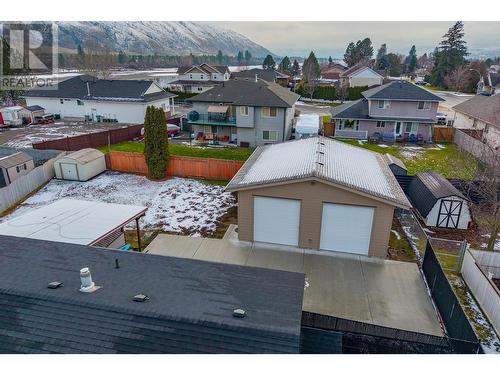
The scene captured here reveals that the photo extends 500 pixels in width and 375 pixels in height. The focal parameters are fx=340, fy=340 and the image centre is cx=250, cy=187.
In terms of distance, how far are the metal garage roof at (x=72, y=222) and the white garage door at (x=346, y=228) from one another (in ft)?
25.4

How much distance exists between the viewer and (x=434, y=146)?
107 ft

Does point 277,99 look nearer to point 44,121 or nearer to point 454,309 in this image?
point 454,309

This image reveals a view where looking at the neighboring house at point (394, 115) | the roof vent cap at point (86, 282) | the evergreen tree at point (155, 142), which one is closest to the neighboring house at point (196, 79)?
the neighboring house at point (394, 115)

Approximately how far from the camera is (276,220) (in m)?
14.8

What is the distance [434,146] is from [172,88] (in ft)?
152

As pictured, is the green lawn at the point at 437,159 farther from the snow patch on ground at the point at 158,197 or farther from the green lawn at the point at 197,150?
the snow patch on ground at the point at 158,197

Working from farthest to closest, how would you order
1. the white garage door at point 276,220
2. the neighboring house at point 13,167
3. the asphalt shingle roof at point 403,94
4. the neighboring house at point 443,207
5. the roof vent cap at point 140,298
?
the asphalt shingle roof at point 403,94 < the neighboring house at point 13,167 < the neighboring house at point 443,207 < the white garage door at point 276,220 < the roof vent cap at point 140,298

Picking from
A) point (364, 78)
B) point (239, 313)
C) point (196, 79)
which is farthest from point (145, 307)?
point (364, 78)

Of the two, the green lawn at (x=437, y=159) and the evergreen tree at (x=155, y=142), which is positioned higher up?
the evergreen tree at (x=155, y=142)

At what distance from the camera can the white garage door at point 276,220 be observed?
1445 cm

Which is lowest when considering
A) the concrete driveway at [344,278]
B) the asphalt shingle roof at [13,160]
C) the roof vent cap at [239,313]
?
the concrete driveway at [344,278]

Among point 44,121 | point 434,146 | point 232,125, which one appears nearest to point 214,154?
point 232,125

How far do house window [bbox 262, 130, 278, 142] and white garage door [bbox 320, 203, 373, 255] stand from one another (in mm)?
17891

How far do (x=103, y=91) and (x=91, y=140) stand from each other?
612 inches
